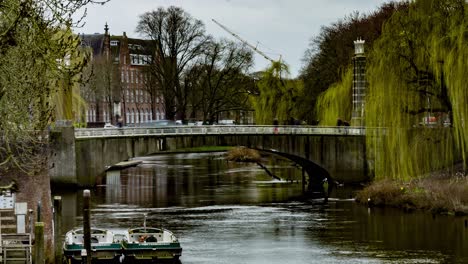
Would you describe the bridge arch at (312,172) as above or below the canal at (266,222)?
above

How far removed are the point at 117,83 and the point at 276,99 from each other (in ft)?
112

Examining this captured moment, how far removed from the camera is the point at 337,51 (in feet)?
287

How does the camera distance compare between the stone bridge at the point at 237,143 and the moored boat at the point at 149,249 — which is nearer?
the moored boat at the point at 149,249

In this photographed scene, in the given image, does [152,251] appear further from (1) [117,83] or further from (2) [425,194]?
(1) [117,83]

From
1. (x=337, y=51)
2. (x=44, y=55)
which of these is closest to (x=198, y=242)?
(x=44, y=55)

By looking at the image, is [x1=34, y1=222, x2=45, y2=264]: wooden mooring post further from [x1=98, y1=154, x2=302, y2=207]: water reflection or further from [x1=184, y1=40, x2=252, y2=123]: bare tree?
[x1=184, y1=40, x2=252, y2=123]: bare tree

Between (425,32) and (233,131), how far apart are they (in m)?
21.5

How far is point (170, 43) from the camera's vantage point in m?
101

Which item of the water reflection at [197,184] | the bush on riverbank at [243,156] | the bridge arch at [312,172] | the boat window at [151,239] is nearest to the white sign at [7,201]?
the boat window at [151,239]

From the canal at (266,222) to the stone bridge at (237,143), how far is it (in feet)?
7.37

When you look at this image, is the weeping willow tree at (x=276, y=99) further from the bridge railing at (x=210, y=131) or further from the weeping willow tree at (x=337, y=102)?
the bridge railing at (x=210, y=131)

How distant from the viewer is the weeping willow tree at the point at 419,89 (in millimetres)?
49438

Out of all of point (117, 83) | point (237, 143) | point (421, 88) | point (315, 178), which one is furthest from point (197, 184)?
point (117, 83)

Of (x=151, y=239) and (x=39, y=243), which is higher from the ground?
(x=39, y=243)
